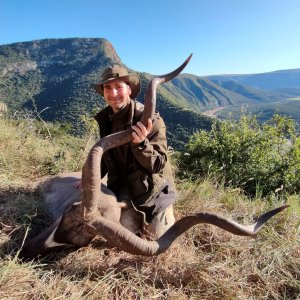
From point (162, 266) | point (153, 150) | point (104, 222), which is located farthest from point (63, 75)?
point (104, 222)

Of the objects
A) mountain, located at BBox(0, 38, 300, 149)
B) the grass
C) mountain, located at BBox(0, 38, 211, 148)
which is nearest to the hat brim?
the grass

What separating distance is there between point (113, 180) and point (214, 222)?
1400mm

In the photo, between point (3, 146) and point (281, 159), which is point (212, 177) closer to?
point (281, 159)

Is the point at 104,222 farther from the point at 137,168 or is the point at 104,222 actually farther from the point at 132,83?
the point at 132,83

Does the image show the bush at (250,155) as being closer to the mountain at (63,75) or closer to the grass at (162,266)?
the grass at (162,266)

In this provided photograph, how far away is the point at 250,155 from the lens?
7637 mm

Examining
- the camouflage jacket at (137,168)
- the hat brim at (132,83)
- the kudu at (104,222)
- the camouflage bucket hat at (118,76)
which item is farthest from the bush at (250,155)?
the kudu at (104,222)

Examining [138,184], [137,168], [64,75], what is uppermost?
[64,75]

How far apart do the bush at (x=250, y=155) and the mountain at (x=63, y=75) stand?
2276cm

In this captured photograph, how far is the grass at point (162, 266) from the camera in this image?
2852 millimetres

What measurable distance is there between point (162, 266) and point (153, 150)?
3.57 feet

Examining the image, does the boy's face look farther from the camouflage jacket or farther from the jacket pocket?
the jacket pocket

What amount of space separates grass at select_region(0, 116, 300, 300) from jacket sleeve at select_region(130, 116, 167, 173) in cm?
88

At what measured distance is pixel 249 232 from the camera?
10.1 feet
